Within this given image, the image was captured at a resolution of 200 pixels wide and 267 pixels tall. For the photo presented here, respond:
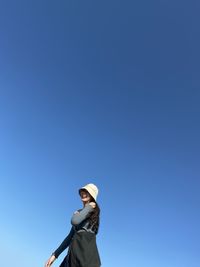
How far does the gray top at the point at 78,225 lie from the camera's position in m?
5.16

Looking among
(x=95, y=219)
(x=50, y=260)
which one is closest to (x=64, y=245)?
(x=50, y=260)

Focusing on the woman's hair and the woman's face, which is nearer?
the woman's hair

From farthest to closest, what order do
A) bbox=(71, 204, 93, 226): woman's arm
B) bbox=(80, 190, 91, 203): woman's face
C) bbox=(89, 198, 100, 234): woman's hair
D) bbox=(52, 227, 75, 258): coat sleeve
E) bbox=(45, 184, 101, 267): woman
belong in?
1. bbox=(52, 227, 75, 258): coat sleeve
2. bbox=(80, 190, 91, 203): woman's face
3. bbox=(89, 198, 100, 234): woman's hair
4. bbox=(45, 184, 101, 267): woman
5. bbox=(71, 204, 93, 226): woman's arm

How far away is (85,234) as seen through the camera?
5426 millimetres

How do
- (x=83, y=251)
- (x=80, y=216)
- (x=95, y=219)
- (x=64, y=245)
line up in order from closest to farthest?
1. (x=80, y=216)
2. (x=83, y=251)
3. (x=95, y=219)
4. (x=64, y=245)

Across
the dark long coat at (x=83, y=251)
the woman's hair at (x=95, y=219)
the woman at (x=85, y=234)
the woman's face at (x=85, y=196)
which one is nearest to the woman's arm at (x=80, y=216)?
the woman at (x=85, y=234)

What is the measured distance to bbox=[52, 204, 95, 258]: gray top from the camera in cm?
516

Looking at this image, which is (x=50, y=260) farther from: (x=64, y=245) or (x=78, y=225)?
(x=78, y=225)

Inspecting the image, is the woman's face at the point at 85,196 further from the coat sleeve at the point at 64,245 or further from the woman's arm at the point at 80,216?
the coat sleeve at the point at 64,245

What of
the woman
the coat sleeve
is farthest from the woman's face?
the coat sleeve

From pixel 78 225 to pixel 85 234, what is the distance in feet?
0.71

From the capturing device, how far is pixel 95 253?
212 inches

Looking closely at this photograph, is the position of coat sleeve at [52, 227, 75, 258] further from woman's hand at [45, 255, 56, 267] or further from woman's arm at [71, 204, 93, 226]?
woman's arm at [71, 204, 93, 226]

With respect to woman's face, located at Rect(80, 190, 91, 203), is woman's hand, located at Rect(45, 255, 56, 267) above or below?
below
